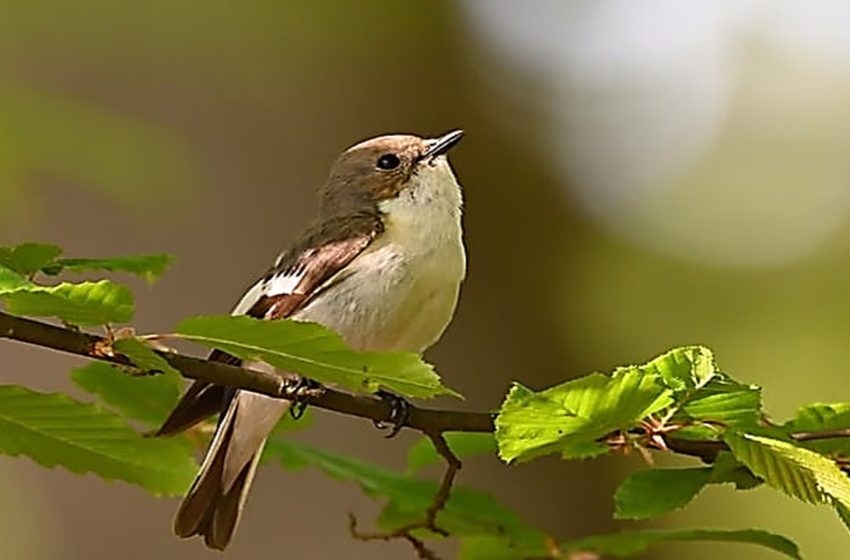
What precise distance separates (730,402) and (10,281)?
395mm

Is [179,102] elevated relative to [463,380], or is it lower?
elevated

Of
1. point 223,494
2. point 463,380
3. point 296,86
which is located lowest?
point 223,494

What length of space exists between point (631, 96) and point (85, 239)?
267 centimetres

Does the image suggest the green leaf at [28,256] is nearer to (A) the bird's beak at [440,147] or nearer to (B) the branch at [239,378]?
(B) the branch at [239,378]

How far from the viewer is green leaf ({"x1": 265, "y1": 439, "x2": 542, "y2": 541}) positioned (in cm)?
105

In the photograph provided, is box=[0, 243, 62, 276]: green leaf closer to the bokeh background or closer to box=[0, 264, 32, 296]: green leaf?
box=[0, 264, 32, 296]: green leaf

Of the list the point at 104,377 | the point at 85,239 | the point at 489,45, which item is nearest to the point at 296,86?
the point at 85,239

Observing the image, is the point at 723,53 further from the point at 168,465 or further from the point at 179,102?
the point at 168,465

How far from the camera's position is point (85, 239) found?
2.18 meters

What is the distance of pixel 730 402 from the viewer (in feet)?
2.39

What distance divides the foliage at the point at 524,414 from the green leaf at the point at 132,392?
7 centimetres

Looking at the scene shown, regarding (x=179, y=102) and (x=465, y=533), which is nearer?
(x=465, y=533)

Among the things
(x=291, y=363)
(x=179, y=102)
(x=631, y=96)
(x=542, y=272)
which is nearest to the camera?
(x=291, y=363)

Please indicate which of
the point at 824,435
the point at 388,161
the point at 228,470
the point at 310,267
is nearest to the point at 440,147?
the point at 388,161
